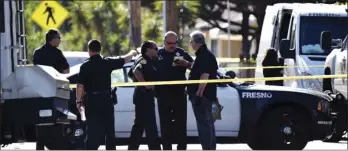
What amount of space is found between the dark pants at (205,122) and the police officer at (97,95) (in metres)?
1.10

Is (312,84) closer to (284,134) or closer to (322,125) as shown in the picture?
(322,125)

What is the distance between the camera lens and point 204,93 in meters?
13.9

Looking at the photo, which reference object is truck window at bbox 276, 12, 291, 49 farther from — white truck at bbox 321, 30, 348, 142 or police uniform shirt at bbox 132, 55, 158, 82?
police uniform shirt at bbox 132, 55, 158, 82

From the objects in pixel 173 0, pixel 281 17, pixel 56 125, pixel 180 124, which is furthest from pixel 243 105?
pixel 173 0

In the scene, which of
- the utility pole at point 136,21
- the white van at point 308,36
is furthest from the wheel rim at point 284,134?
the utility pole at point 136,21

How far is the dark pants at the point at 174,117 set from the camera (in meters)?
14.4

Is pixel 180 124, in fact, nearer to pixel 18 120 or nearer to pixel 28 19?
pixel 18 120

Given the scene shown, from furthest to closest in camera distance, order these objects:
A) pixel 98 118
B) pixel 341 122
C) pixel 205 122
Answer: pixel 341 122
pixel 205 122
pixel 98 118

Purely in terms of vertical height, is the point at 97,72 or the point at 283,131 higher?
the point at 97,72

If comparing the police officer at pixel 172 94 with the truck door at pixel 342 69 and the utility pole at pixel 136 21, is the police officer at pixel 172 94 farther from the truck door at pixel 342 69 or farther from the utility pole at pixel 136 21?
the utility pole at pixel 136 21

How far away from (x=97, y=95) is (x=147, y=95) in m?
0.87

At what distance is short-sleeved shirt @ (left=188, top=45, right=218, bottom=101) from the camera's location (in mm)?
13883

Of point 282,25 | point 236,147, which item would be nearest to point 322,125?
point 236,147

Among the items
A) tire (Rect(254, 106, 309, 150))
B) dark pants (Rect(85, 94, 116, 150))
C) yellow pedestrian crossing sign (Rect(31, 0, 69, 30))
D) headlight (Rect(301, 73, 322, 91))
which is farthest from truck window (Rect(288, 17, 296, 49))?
dark pants (Rect(85, 94, 116, 150))
